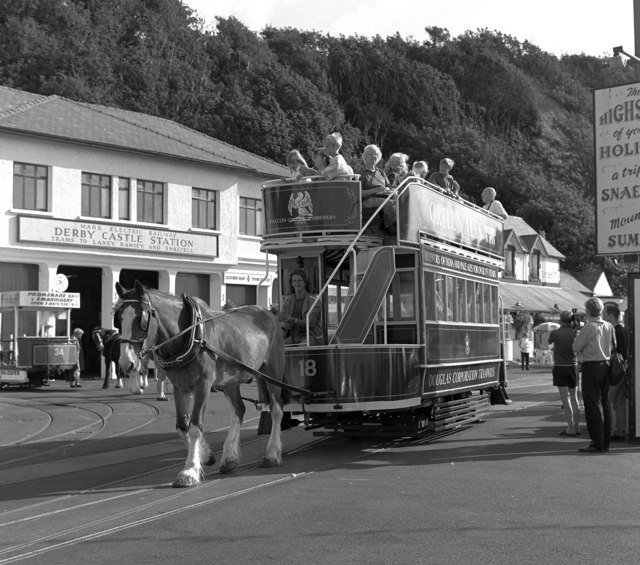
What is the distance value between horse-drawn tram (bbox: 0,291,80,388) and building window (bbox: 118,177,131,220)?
6.60 meters

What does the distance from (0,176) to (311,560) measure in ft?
94.3

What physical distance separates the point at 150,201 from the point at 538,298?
35150 millimetres

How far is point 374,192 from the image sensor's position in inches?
518

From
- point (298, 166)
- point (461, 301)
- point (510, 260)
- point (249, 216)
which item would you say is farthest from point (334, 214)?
point (510, 260)

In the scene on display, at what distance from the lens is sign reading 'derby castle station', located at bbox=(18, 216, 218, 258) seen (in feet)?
110

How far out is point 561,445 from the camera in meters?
13.5

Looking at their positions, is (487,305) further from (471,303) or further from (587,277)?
(587,277)

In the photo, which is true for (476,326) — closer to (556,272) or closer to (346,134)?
(556,272)

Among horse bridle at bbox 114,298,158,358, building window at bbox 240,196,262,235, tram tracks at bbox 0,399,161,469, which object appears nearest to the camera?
horse bridle at bbox 114,298,158,358

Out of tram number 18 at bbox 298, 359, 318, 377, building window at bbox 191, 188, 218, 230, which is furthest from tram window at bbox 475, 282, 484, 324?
building window at bbox 191, 188, 218, 230

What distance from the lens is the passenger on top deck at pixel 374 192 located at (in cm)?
1295

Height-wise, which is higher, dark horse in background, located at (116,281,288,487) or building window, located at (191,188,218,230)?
building window, located at (191,188,218,230)

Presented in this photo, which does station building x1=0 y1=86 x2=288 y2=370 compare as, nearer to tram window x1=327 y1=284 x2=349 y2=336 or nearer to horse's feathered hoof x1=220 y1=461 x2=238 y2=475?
tram window x1=327 y1=284 x2=349 y2=336

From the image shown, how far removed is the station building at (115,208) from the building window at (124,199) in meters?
0.04
